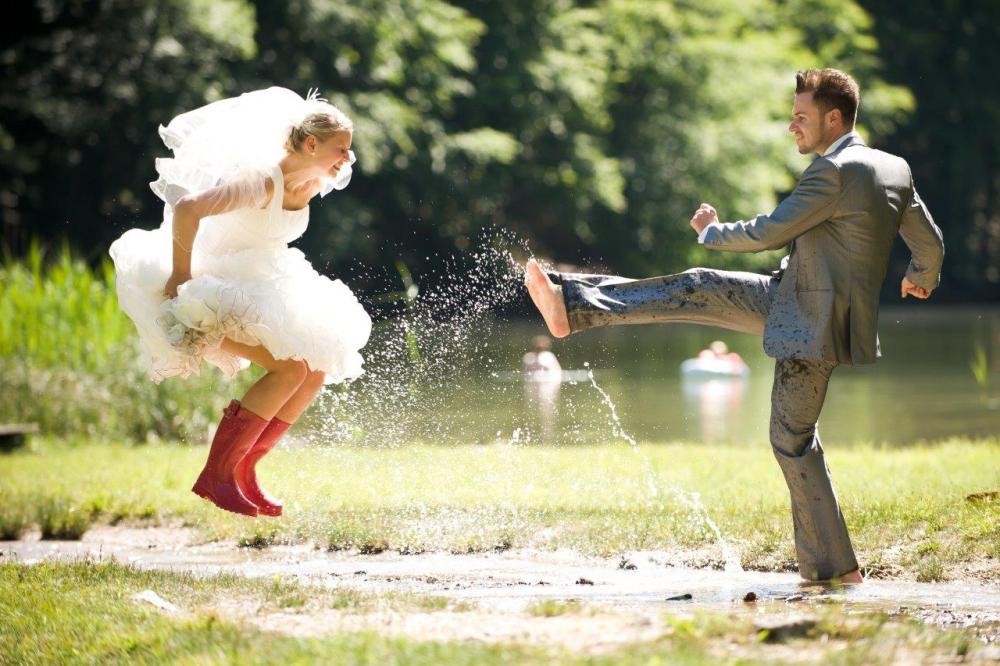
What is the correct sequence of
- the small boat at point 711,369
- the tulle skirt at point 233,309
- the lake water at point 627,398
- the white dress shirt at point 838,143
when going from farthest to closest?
the small boat at point 711,369 < the lake water at point 627,398 < the tulle skirt at point 233,309 < the white dress shirt at point 838,143

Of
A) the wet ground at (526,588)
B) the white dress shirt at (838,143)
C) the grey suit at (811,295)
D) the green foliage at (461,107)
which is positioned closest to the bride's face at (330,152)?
the grey suit at (811,295)

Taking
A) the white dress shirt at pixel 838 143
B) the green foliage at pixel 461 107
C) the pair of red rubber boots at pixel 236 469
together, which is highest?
the green foliage at pixel 461 107

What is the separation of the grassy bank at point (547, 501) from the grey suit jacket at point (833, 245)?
1.26 metres

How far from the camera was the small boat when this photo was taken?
828 inches

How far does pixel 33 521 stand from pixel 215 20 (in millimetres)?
19768

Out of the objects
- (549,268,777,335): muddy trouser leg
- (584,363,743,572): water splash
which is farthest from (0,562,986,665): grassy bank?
(549,268,777,335): muddy trouser leg

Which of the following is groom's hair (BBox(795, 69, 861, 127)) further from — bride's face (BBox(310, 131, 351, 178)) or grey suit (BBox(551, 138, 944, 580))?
bride's face (BBox(310, 131, 351, 178))

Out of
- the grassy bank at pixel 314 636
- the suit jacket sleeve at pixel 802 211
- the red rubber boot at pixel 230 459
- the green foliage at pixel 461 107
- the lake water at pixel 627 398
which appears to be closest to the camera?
the grassy bank at pixel 314 636

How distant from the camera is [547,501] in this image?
8.46 metres

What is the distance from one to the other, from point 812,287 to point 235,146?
274cm

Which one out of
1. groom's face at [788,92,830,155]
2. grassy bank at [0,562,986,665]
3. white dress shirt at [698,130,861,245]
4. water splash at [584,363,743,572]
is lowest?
grassy bank at [0,562,986,665]

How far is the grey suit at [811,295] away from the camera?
6062mm

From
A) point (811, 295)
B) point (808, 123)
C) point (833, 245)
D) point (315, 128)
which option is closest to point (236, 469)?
point (315, 128)

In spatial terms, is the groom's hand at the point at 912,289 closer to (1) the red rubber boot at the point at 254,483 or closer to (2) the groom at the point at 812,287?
(2) the groom at the point at 812,287
